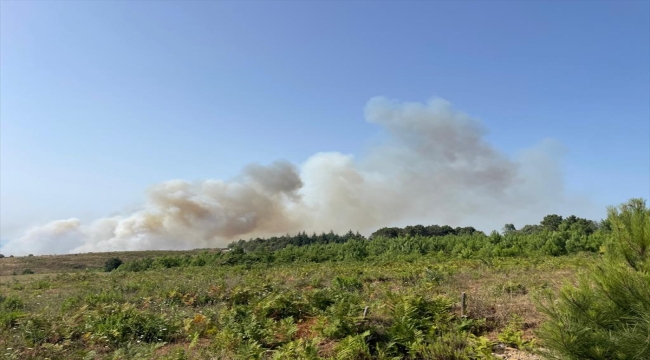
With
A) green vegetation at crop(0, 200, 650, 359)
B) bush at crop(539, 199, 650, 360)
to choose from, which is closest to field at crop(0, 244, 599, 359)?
green vegetation at crop(0, 200, 650, 359)

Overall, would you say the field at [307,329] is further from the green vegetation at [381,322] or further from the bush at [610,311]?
the bush at [610,311]

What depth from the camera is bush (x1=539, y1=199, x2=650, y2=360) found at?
4.29 m

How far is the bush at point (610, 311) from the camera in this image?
14.1 feet

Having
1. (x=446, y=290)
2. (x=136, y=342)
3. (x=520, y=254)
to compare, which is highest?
(x=520, y=254)

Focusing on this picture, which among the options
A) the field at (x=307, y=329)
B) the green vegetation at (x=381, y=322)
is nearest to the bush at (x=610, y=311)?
the green vegetation at (x=381, y=322)

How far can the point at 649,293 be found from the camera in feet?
14.1

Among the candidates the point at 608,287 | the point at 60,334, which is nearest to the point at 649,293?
the point at 608,287

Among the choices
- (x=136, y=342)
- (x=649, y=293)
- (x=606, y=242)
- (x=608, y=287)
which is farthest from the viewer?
(x=136, y=342)

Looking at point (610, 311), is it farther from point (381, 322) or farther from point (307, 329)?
point (307, 329)

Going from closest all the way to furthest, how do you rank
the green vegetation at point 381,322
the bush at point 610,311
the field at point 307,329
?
the bush at point 610,311
the green vegetation at point 381,322
the field at point 307,329

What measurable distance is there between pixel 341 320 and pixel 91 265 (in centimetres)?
6665

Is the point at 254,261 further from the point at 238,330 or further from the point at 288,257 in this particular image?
the point at 238,330

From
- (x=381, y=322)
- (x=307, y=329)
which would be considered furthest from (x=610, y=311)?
(x=307, y=329)

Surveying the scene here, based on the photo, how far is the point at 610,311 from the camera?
4566mm
